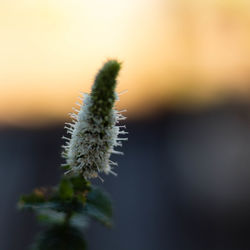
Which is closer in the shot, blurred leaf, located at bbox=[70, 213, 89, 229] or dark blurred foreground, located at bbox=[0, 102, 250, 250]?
blurred leaf, located at bbox=[70, 213, 89, 229]

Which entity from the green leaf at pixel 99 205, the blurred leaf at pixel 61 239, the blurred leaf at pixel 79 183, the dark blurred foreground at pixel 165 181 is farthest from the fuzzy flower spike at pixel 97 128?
the dark blurred foreground at pixel 165 181

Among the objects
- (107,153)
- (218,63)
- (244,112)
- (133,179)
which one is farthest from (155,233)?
(218,63)

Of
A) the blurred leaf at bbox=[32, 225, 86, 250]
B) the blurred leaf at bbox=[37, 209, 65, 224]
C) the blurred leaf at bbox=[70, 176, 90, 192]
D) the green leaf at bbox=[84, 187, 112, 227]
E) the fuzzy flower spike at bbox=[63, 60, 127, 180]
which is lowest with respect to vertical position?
the blurred leaf at bbox=[32, 225, 86, 250]

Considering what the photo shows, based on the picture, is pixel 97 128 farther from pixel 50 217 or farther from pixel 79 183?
pixel 50 217

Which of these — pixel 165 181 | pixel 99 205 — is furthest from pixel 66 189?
pixel 165 181

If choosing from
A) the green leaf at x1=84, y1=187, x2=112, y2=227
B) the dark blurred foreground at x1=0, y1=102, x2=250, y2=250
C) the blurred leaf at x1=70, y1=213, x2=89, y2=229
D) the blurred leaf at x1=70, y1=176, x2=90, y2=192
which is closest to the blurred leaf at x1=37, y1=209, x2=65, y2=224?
the blurred leaf at x1=70, y1=213, x2=89, y2=229

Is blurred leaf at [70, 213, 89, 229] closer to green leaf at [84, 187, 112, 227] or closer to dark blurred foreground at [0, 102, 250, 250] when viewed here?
green leaf at [84, 187, 112, 227]
